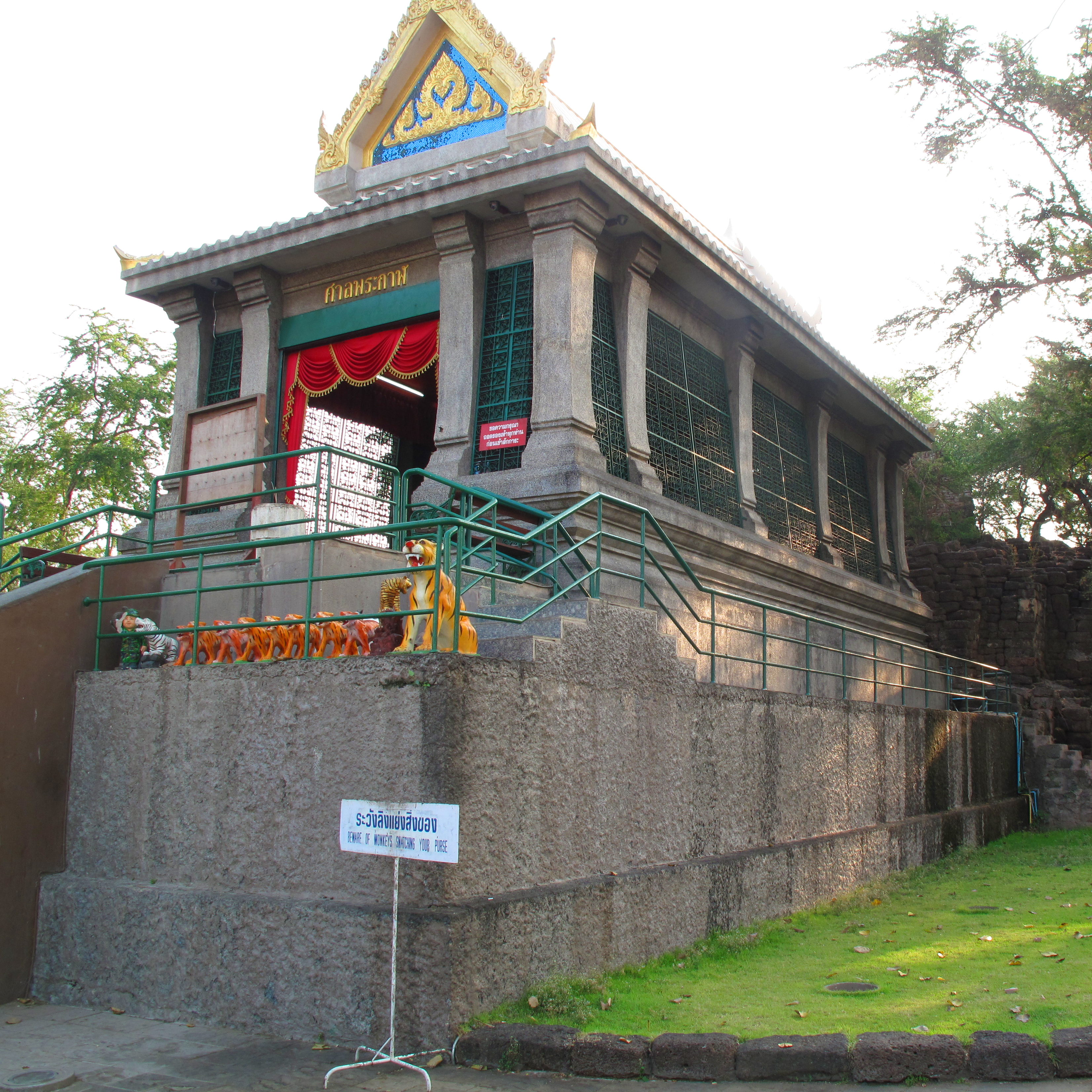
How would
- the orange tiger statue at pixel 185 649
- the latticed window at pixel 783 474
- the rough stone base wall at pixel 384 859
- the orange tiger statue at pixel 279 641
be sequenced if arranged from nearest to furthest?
the rough stone base wall at pixel 384 859 < the orange tiger statue at pixel 279 641 < the orange tiger statue at pixel 185 649 < the latticed window at pixel 783 474

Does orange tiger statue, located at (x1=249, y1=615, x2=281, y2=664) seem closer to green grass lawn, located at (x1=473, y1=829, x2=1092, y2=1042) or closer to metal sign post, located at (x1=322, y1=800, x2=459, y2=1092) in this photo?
metal sign post, located at (x1=322, y1=800, x2=459, y2=1092)

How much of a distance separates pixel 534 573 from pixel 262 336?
9.44 metres

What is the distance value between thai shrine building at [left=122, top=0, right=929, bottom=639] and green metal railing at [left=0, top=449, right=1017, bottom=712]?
489 millimetres

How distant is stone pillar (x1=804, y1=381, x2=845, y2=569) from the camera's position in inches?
765

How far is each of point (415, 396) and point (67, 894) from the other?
40.1 ft

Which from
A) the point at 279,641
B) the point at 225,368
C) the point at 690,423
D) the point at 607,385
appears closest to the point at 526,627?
the point at 279,641

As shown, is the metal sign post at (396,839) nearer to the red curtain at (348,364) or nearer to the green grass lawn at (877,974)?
the green grass lawn at (877,974)

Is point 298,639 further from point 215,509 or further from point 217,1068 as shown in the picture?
point 215,509

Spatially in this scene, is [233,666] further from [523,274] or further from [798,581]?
[798,581]

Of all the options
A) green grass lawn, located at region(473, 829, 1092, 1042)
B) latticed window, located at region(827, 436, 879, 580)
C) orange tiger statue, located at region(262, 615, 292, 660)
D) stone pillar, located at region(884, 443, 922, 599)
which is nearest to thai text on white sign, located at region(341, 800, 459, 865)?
green grass lawn, located at region(473, 829, 1092, 1042)

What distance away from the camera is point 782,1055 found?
249 inches

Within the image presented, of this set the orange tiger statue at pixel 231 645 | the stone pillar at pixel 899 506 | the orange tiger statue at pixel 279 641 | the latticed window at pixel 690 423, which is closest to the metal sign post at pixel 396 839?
the orange tiger statue at pixel 279 641

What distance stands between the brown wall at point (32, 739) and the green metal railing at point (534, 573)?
26cm

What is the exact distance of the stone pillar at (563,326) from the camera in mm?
12953
